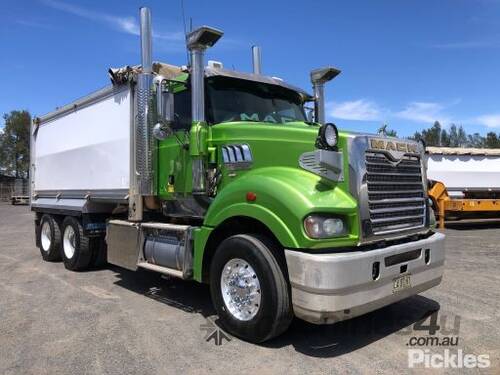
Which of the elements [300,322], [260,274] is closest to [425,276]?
[300,322]

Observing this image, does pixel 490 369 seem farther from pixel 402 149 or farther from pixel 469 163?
pixel 469 163

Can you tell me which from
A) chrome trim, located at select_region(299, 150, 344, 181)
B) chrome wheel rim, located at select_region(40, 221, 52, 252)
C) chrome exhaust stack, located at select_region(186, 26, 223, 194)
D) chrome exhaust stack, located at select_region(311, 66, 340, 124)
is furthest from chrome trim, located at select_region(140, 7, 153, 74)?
chrome wheel rim, located at select_region(40, 221, 52, 252)

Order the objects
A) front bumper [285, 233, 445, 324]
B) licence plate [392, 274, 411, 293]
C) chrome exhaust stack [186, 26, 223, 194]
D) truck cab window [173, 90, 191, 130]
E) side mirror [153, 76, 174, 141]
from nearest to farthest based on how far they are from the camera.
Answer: front bumper [285, 233, 445, 324] < licence plate [392, 274, 411, 293] < chrome exhaust stack [186, 26, 223, 194] < side mirror [153, 76, 174, 141] < truck cab window [173, 90, 191, 130]

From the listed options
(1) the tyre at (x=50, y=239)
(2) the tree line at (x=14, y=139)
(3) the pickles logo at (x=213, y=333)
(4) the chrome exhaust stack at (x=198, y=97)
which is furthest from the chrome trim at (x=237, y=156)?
(2) the tree line at (x=14, y=139)

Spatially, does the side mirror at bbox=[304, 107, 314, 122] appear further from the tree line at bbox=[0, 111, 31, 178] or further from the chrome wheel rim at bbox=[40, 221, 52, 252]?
the tree line at bbox=[0, 111, 31, 178]

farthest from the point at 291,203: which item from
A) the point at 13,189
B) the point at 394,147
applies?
the point at 13,189

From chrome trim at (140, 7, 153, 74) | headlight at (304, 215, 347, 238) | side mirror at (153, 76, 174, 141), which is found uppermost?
chrome trim at (140, 7, 153, 74)

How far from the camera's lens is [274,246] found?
5090 mm

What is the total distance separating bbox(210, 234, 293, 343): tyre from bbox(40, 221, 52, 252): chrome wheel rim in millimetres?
6224

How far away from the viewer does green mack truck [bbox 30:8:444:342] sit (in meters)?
4.70

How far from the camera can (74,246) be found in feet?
31.0

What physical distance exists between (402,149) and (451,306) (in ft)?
7.66

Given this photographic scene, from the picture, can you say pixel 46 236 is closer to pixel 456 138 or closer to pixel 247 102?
pixel 247 102

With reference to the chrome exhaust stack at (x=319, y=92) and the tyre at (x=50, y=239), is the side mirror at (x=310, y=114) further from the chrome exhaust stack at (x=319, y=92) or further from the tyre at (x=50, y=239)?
the tyre at (x=50, y=239)
